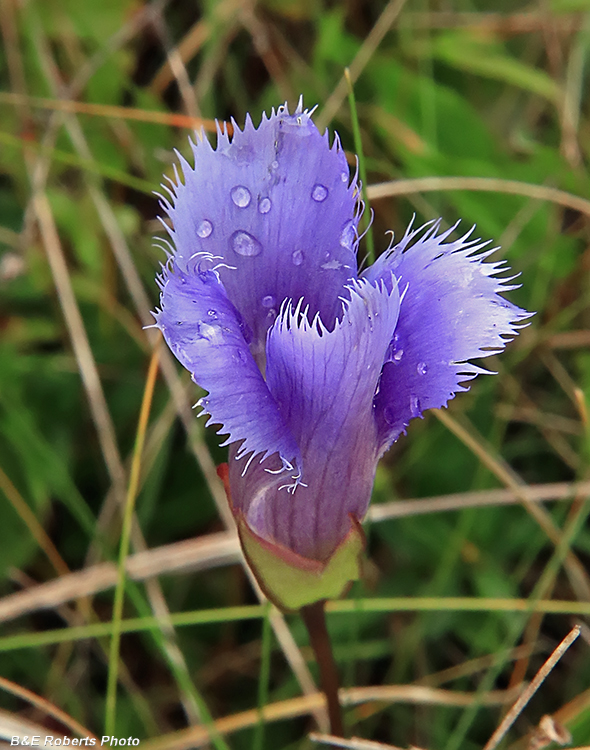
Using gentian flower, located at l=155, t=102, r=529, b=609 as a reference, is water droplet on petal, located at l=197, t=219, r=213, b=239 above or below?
above

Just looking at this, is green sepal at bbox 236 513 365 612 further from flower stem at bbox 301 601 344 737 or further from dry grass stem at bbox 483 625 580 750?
dry grass stem at bbox 483 625 580 750

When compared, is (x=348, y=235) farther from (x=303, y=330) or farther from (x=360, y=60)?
(x=360, y=60)

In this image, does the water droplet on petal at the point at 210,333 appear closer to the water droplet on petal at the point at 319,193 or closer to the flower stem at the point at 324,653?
the water droplet on petal at the point at 319,193

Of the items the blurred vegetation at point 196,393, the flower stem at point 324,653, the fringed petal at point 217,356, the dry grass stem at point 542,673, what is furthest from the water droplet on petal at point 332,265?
the blurred vegetation at point 196,393

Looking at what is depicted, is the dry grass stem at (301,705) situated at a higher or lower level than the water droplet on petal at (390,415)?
lower

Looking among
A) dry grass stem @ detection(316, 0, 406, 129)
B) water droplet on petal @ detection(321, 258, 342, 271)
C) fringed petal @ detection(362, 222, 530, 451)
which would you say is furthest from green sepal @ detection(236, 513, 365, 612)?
dry grass stem @ detection(316, 0, 406, 129)

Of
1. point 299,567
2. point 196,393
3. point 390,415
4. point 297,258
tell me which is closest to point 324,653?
point 299,567
